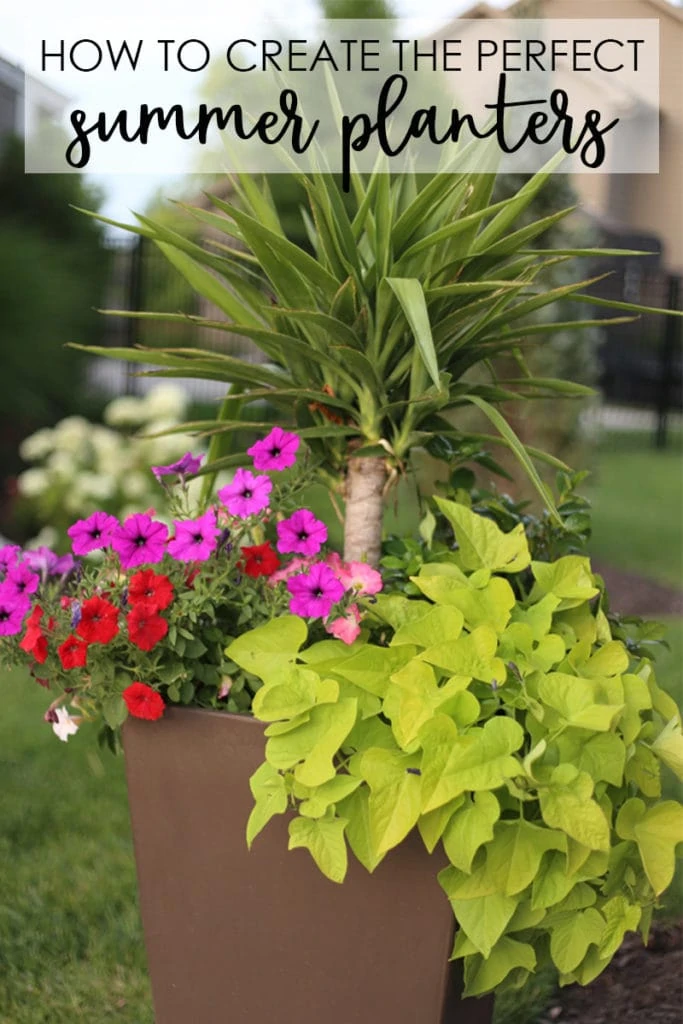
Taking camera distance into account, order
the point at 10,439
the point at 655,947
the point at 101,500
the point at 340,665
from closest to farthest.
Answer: the point at 340,665
the point at 655,947
the point at 101,500
the point at 10,439

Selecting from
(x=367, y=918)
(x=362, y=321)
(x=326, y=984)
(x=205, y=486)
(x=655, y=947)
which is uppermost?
(x=362, y=321)

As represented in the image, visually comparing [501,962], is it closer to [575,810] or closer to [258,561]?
[575,810]

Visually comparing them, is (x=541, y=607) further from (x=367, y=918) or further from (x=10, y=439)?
(x=10, y=439)

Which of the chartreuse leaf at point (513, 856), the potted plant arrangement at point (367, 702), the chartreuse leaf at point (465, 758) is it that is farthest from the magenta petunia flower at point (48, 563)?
the chartreuse leaf at point (513, 856)

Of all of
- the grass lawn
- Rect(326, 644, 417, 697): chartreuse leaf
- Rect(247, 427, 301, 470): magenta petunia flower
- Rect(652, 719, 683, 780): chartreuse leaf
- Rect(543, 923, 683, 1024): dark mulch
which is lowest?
Rect(543, 923, 683, 1024): dark mulch

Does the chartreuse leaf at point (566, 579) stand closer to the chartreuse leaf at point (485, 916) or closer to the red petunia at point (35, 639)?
the chartreuse leaf at point (485, 916)

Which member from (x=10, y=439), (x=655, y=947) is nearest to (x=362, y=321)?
(x=655, y=947)

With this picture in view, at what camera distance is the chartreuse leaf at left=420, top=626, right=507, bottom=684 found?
54.7 inches

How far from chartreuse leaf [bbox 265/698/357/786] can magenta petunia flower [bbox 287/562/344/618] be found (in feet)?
0.46

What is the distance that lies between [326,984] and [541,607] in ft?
1.93

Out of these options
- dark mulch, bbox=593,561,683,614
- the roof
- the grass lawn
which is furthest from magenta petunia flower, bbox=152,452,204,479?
the grass lawn

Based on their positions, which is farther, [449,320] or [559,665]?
[449,320]

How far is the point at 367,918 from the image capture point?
1465mm

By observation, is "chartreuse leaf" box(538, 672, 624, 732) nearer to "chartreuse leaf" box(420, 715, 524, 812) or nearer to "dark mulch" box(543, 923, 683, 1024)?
"chartreuse leaf" box(420, 715, 524, 812)
